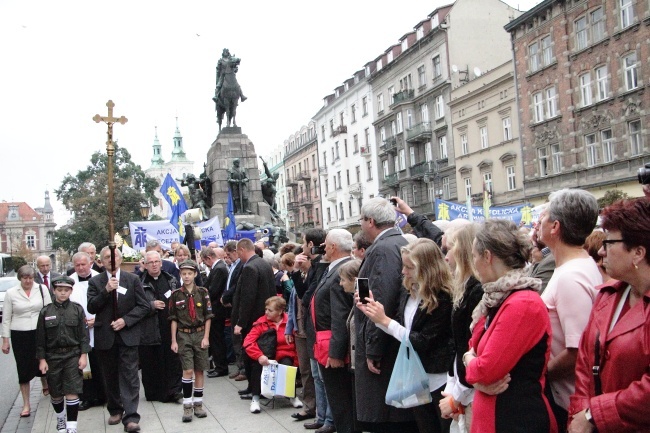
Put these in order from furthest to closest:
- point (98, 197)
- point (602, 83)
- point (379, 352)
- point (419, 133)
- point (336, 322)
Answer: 1. point (98, 197)
2. point (419, 133)
3. point (602, 83)
4. point (336, 322)
5. point (379, 352)

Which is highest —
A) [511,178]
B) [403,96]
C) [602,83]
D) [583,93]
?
[403,96]

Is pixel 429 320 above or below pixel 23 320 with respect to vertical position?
above

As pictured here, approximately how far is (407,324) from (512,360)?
155cm

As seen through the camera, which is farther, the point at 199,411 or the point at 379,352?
the point at 199,411

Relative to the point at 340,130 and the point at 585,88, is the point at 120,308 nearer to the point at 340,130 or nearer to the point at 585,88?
the point at 585,88

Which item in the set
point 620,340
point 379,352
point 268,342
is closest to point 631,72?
point 268,342

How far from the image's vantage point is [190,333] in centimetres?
827

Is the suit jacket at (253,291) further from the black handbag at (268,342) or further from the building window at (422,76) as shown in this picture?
the building window at (422,76)

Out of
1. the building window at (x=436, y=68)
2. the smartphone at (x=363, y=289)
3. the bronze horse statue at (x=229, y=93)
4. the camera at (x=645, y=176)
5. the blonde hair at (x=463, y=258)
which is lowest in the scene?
the smartphone at (x=363, y=289)

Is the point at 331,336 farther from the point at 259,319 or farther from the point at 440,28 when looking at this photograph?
the point at 440,28

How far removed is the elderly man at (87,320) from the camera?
882 centimetres

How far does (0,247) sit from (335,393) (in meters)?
152

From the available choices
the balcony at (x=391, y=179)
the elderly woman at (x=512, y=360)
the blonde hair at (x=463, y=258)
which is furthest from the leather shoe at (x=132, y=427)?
the balcony at (x=391, y=179)

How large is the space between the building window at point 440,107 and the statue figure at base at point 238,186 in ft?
93.3
